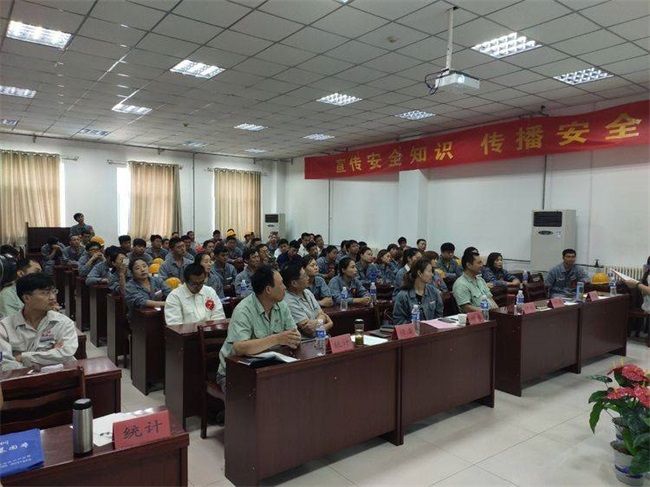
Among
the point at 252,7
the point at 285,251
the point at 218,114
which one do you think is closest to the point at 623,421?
the point at 252,7

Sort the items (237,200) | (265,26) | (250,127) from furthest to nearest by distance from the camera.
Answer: (237,200) → (250,127) → (265,26)

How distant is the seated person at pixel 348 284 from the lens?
443cm

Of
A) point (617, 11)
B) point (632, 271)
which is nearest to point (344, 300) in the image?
point (617, 11)

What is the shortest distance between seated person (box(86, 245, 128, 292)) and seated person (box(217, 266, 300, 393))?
2.35 meters

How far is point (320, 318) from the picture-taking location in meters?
3.34

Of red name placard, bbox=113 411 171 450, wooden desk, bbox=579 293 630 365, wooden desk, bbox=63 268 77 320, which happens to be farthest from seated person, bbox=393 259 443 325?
wooden desk, bbox=63 268 77 320

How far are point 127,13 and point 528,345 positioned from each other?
4.44 meters

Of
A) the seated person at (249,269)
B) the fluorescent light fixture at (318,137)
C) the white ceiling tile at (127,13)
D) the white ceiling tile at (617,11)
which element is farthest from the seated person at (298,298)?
the fluorescent light fixture at (318,137)

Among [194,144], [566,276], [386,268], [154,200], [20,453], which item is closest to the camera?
[20,453]

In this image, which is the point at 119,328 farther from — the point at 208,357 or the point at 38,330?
the point at 208,357

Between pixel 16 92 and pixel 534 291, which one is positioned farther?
pixel 16 92

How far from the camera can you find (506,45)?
4480 millimetres

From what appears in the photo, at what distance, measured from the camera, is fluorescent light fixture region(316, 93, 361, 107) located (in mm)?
6404

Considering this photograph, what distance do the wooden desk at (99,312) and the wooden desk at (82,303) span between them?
0.37m
